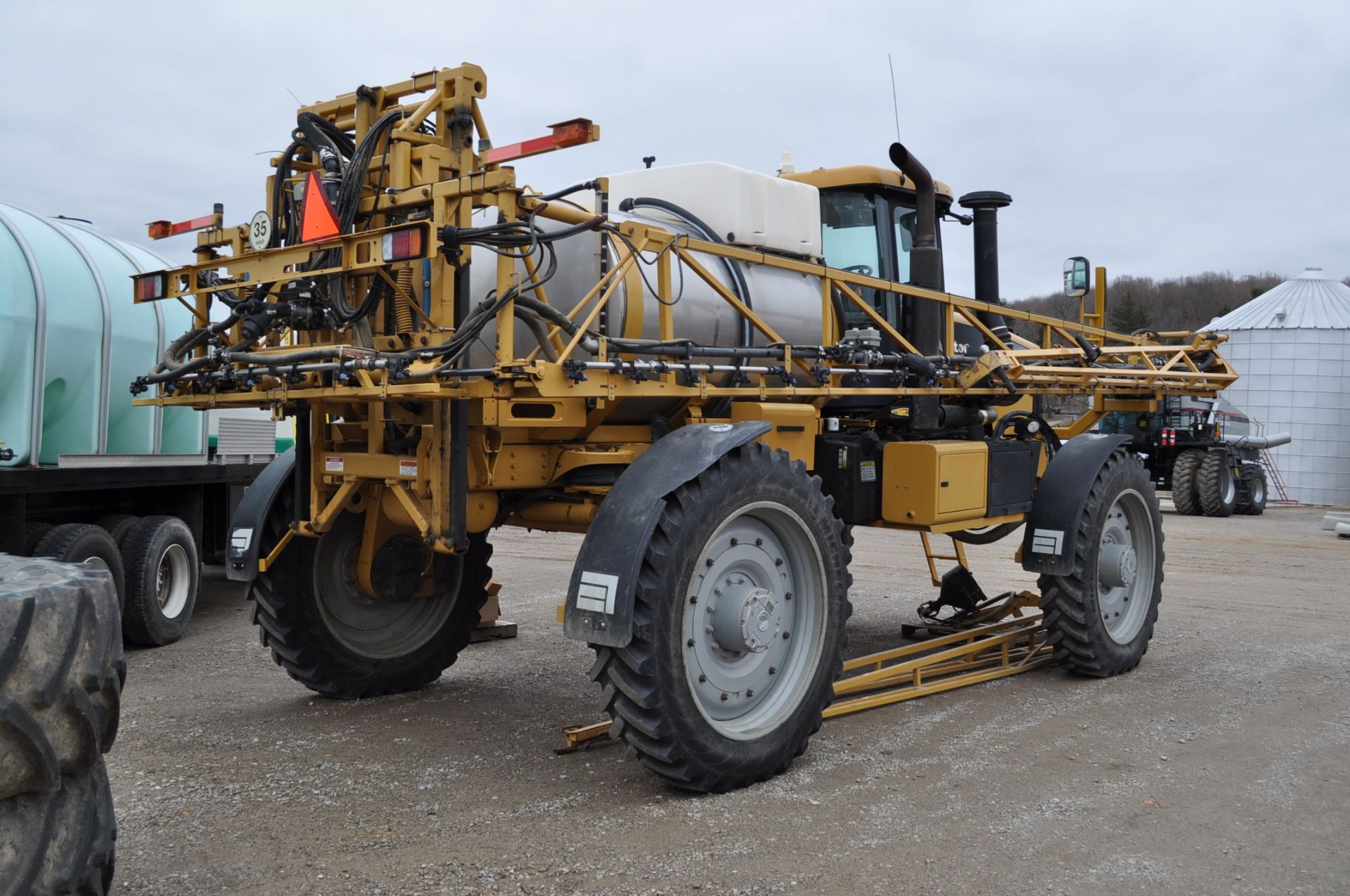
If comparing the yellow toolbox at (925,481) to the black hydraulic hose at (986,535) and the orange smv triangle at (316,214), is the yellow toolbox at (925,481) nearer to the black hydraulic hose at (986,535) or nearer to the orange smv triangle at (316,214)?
the black hydraulic hose at (986,535)

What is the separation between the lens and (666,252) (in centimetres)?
523

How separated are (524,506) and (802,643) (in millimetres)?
1459

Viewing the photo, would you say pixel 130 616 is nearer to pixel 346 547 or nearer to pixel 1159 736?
pixel 346 547

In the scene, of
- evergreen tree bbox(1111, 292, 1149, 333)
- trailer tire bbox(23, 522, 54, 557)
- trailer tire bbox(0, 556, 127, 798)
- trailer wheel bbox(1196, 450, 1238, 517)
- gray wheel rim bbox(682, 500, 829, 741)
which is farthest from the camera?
evergreen tree bbox(1111, 292, 1149, 333)

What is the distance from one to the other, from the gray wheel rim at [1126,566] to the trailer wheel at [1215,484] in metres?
14.8

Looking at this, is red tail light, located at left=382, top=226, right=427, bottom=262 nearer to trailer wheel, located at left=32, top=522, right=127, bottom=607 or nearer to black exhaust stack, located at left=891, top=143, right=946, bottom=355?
black exhaust stack, located at left=891, top=143, right=946, bottom=355

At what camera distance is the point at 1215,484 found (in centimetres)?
2098

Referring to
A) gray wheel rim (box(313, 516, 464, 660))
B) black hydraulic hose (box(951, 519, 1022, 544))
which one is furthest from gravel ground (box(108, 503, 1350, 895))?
black hydraulic hose (box(951, 519, 1022, 544))

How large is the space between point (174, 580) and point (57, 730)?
19.5 feet

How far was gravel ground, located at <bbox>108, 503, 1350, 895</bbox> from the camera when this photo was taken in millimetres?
3803

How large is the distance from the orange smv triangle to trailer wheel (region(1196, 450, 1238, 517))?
19.6m

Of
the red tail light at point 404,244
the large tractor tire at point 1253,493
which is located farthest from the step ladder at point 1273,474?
the red tail light at point 404,244

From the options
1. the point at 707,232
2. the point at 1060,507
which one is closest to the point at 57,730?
the point at 707,232

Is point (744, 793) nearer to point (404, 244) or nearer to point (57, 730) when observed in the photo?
point (404, 244)
